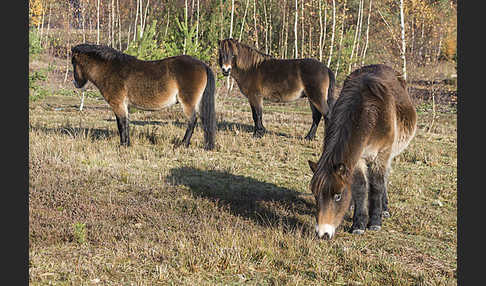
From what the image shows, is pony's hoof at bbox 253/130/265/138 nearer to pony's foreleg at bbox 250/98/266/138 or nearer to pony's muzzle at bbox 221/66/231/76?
pony's foreleg at bbox 250/98/266/138

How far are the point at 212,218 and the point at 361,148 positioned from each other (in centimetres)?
226

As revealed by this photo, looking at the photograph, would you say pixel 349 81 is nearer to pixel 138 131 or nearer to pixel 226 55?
pixel 226 55

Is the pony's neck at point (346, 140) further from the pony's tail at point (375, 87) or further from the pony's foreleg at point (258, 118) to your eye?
the pony's foreleg at point (258, 118)

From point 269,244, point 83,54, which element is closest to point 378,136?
point 269,244

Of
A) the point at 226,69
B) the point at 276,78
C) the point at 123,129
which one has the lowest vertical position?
the point at 123,129

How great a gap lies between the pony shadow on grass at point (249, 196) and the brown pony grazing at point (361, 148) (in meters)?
0.93

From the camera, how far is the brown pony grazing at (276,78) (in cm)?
1220

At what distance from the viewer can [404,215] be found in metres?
6.84

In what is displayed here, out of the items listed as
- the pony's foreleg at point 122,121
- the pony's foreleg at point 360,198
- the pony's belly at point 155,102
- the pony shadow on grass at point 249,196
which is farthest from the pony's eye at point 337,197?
the pony's foreleg at point 122,121

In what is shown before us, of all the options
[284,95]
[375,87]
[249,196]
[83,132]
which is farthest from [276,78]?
[375,87]

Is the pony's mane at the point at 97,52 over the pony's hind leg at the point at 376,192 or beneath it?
over

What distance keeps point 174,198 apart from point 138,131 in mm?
5721

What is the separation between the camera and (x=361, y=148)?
5.12 m

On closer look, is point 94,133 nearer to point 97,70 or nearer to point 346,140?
point 97,70
